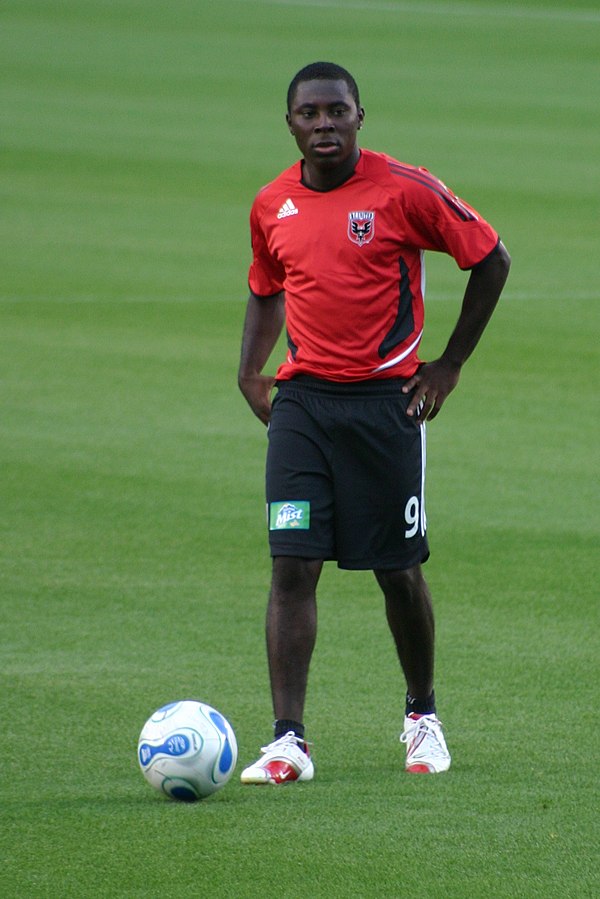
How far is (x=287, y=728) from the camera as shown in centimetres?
591

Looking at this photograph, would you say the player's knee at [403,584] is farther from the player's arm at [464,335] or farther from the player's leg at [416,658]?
the player's arm at [464,335]

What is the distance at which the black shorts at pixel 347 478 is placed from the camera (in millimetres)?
5922

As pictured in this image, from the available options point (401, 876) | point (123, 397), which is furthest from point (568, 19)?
point (401, 876)

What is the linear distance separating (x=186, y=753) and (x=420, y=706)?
1.11 m

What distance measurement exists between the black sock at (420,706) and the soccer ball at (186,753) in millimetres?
886

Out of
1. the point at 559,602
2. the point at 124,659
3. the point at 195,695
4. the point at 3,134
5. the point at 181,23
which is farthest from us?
the point at 181,23

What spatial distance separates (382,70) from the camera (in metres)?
37.5

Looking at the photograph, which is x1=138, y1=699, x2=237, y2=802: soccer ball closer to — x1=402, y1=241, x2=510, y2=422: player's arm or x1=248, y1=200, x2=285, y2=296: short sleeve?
x1=402, y1=241, x2=510, y2=422: player's arm

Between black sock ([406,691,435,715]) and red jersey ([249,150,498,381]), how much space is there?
1.18 meters

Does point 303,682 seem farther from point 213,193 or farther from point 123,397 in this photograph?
point 213,193

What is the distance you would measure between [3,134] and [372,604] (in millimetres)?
22493

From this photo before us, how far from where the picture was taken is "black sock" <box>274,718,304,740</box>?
5.89m

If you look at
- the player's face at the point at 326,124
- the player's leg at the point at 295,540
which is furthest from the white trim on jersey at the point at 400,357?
the player's face at the point at 326,124

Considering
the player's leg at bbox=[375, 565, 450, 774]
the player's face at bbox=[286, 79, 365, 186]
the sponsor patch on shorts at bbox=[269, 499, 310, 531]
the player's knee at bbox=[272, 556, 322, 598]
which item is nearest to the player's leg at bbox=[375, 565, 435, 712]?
the player's leg at bbox=[375, 565, 450, 774]
